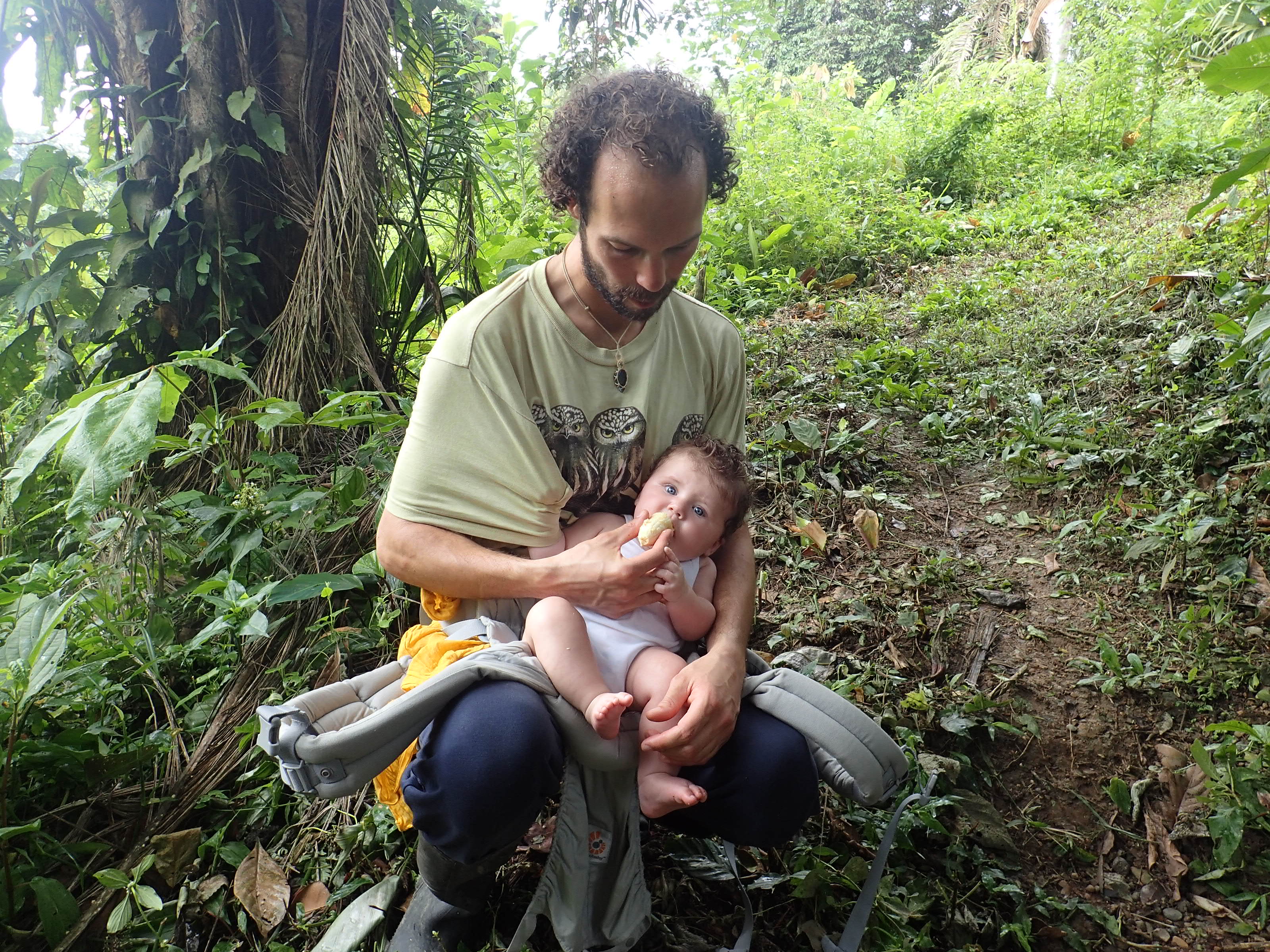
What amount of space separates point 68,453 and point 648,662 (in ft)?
3.66

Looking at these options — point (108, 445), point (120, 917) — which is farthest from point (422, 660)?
point (120, 917)

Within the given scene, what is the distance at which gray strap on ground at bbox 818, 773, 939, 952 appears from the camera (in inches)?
62.1

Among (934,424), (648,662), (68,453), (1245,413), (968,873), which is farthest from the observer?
(934,424)

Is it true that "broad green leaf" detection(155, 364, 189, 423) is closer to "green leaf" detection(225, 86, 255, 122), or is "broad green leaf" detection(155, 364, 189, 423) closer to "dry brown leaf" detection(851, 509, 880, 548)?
"green leaf" detection(225, 86, 255, 122)

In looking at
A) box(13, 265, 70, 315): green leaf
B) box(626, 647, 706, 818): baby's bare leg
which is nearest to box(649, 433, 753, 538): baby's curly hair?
box(626, 647, 706, 818): baby's bare leg

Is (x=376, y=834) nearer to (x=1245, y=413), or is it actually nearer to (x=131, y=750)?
(x=131, y=750)

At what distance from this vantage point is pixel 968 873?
1.83 meters

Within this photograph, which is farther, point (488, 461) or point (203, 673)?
point (203, 673)

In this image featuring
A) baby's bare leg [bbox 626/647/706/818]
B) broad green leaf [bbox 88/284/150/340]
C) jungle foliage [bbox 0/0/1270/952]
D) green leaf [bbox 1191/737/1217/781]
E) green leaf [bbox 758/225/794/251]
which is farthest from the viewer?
green leaf [bbox 758/225/794/251]

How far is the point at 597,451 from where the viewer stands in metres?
1.78

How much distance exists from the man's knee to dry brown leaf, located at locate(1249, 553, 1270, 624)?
199 centimetres

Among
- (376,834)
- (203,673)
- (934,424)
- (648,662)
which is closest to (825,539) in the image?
(934,424)

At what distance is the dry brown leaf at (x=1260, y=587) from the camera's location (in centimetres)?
226

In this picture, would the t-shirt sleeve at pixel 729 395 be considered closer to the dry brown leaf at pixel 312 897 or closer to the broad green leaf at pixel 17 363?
the dry brown leaf at pixel 312 897
